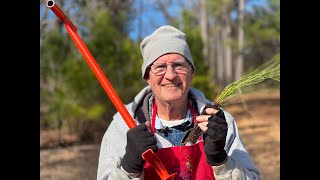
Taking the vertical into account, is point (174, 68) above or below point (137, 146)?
above

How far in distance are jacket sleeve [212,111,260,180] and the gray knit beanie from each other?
485 mm

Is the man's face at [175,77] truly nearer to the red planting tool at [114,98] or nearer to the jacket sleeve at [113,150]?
the red planting tool at [114,98]

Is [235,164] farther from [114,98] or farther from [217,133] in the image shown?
[114,98]

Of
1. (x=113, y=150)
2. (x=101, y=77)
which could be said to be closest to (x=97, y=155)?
(x=113, y=150)

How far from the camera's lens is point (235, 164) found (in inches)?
80.4

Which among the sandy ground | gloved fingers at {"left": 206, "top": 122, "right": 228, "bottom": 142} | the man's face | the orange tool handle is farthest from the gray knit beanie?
the sandy ground

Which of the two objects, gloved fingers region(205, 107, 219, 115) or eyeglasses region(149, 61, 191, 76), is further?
eyeglasses region(149, 61, 191, 76)

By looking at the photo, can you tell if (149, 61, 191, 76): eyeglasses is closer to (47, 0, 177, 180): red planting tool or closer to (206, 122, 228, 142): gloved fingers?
(47, 0, 177, 180): red planting tool

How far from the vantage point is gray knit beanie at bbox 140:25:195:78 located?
2.14m

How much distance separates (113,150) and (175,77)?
535mm

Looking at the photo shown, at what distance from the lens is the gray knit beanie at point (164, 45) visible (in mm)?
2141

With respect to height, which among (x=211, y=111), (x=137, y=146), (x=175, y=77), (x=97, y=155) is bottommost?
(x=97, y=155)

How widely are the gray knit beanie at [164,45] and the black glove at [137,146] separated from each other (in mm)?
399
